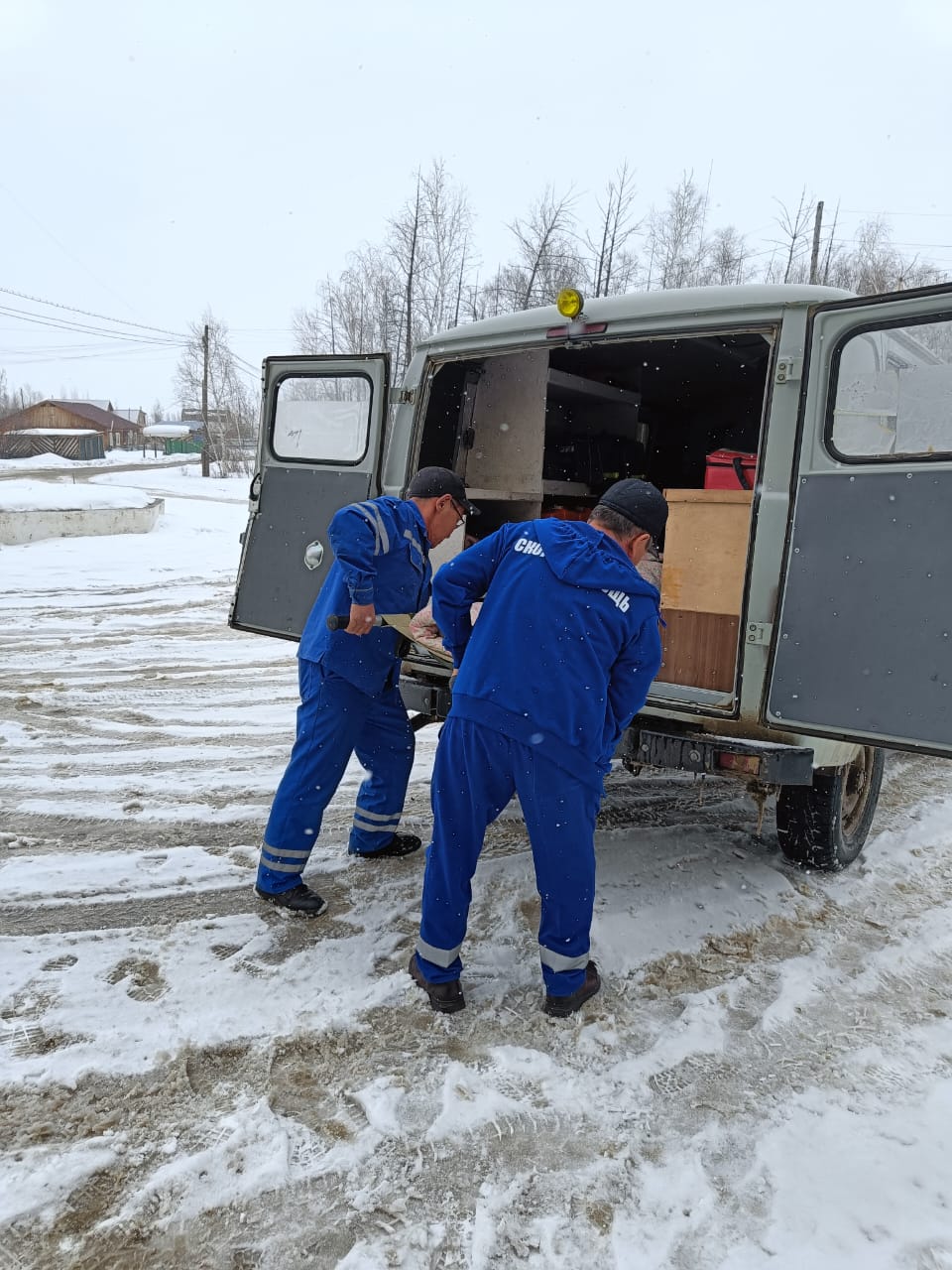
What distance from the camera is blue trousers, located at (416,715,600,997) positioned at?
2.64 m

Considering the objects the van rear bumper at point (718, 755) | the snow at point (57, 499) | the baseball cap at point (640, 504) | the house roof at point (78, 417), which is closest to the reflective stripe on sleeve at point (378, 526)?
the van rear bumper at point (718, 755)

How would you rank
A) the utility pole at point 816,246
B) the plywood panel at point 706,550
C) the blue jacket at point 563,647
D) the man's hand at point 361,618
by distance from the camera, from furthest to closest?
the utility pole at point 816,246 < the plywood panel at point 706,550 < the man's hand at point 361,618 < the blue jacket at point 563,647

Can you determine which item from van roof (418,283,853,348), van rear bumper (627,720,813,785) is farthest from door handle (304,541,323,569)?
van rear bumper (627,720,813,785)

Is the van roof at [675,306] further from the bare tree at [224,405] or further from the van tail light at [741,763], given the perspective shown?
the bare tree at [224,405]

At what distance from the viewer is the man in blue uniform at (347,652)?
3.28 m

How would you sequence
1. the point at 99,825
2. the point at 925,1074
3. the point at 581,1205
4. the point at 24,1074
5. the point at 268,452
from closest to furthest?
the point at 581,1205 < the point at 24,1074 < the point at 925,1074 < the point at 99,825 < the point at 268,452

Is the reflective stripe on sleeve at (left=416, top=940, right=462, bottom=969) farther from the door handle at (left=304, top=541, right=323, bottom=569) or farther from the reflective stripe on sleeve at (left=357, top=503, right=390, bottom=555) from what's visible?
the door handle at (left=304, top=541, right=323, bottom=569)

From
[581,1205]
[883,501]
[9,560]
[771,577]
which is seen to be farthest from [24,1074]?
[9,560]

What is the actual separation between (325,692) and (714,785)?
276cm

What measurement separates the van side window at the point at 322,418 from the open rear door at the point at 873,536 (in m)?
2.24

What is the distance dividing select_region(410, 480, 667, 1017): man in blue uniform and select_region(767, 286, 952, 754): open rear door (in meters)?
0.64

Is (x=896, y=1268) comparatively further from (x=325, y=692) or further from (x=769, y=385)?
(x=769, y=385)

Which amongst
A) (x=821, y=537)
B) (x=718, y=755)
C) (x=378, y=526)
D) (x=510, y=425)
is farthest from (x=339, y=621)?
(x=510, y=425)

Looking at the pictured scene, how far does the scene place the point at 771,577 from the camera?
313cm
